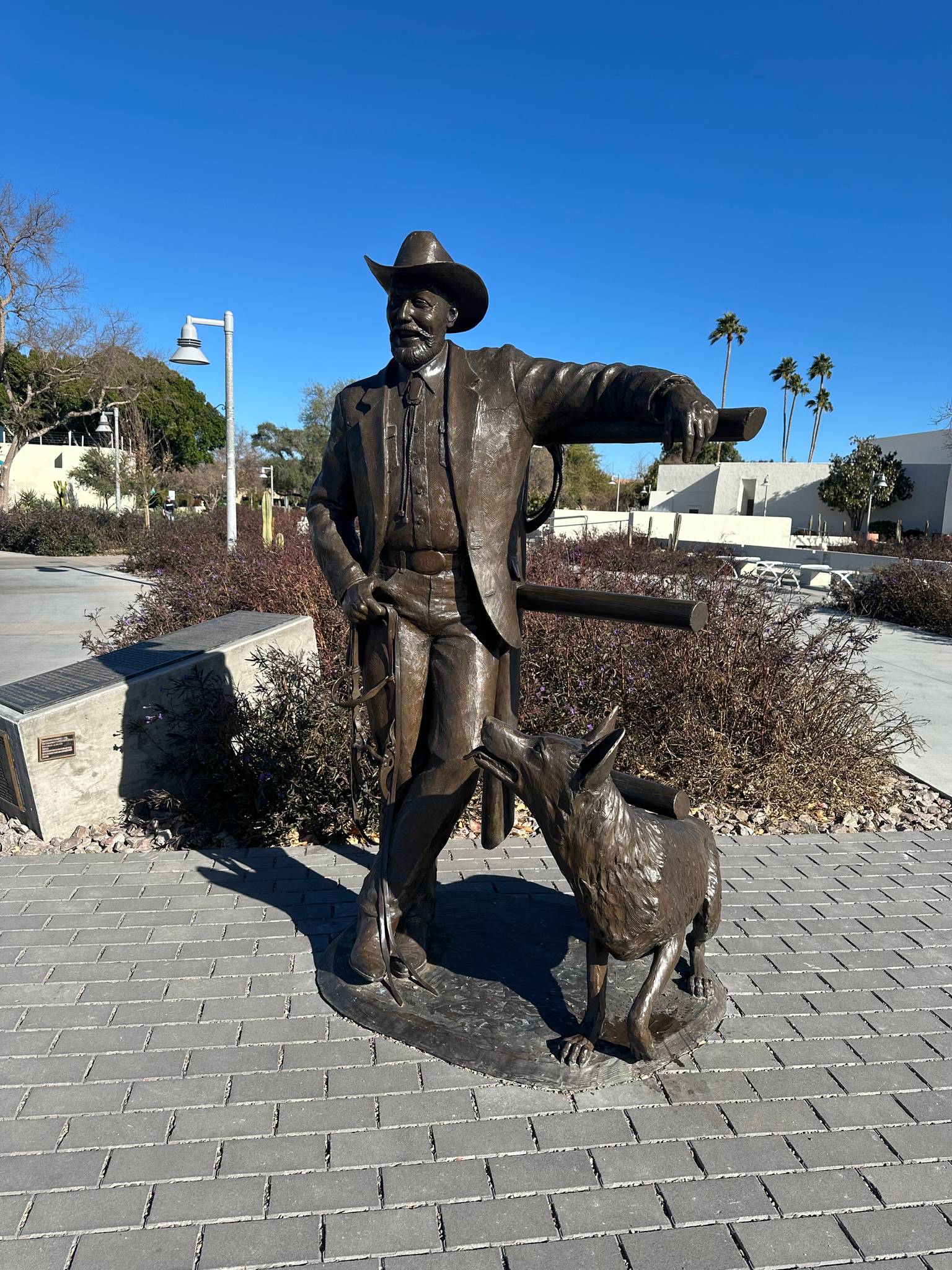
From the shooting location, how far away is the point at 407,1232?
197 centimetres

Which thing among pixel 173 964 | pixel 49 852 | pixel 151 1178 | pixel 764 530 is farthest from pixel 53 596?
pixel 764 530

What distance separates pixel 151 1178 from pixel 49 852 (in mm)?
2473

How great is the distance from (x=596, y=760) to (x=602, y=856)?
0.31 m

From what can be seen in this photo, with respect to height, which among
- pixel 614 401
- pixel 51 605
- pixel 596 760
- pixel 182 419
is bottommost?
pixel 51 605

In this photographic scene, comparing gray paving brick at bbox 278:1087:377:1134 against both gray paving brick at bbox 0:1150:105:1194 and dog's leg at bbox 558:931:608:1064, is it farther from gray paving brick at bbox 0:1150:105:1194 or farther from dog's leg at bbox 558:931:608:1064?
dog's leg at bbox 558:931:608:1064

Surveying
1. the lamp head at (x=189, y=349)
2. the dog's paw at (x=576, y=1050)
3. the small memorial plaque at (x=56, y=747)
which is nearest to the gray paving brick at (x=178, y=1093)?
the dog's paw at (x=576, y=1050)

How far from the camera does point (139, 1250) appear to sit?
1.91m

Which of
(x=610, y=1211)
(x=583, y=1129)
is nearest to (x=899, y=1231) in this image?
(x=610, y=1211)

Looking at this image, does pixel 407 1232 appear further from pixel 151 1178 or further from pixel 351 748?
pixel 351 748

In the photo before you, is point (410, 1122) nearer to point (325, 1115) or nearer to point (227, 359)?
point (325, 1115)

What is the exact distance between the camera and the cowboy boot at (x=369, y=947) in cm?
289

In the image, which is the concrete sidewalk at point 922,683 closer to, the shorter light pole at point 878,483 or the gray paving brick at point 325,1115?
the gray paving brick at point 325,1115

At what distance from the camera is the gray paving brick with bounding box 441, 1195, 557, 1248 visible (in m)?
1.96

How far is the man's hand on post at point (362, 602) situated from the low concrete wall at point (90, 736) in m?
2.22
